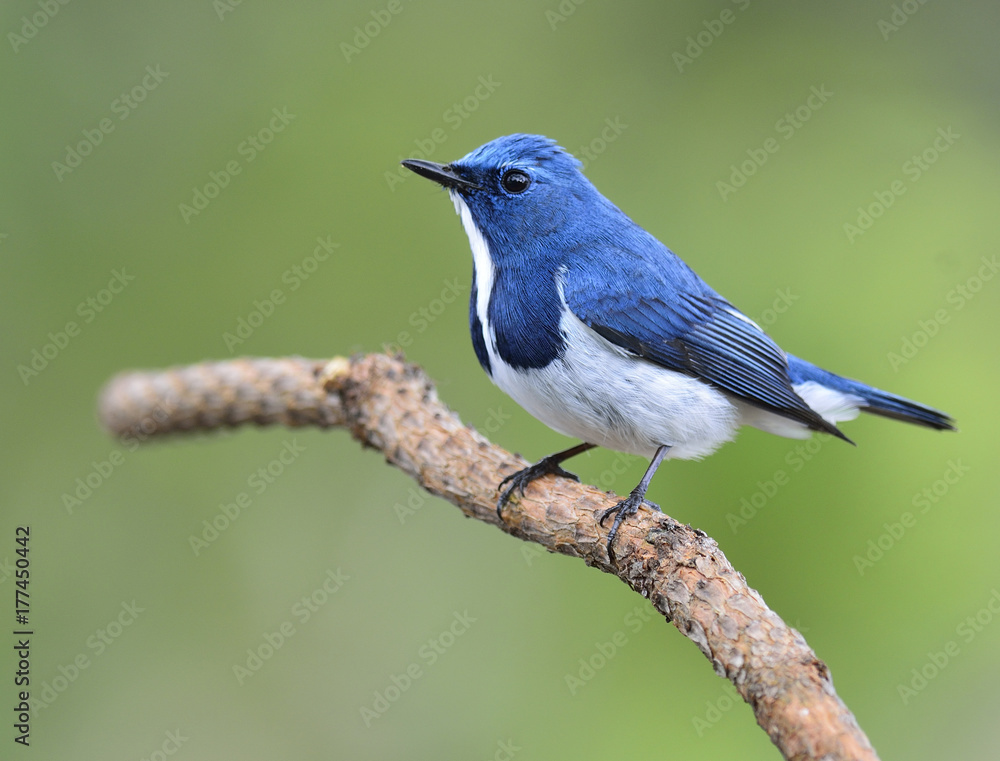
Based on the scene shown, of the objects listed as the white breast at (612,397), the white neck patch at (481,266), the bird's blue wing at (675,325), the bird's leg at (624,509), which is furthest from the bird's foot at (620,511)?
the white neck patch at (481,266)

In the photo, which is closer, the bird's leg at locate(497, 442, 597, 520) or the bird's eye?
the bird's leg at locate(497, 442, 597, 520)

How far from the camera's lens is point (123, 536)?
5.23 metres

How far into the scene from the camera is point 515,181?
3793 mm

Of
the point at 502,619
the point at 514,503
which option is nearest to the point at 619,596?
the point at 502,619

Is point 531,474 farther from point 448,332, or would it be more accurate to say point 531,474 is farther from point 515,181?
point 448,332

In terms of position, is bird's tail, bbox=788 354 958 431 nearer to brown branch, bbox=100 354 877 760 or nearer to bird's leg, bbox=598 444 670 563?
bird's leg, bbox=598 444 670 563

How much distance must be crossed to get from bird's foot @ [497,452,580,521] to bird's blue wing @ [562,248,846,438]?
22.2 inches

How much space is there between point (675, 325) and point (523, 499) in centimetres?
99

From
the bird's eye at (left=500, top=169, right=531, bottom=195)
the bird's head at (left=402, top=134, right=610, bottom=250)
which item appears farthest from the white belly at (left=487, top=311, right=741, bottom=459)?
the bird's eye at (left=500, top=169, right=531, bottom=195)

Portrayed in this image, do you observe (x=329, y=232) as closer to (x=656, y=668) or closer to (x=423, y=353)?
(x=423, y=353)

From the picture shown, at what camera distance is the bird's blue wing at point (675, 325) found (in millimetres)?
3506

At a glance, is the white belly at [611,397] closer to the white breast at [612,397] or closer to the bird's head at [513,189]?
the white breast at [612,397]

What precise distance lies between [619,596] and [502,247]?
1.85 m

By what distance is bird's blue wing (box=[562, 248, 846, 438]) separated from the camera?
3.51 m
